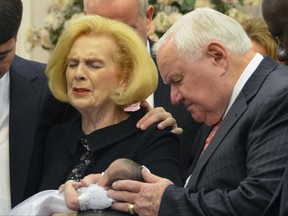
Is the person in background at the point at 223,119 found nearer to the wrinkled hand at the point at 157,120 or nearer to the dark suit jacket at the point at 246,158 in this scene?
the dark suit jacket at the point at 246,158

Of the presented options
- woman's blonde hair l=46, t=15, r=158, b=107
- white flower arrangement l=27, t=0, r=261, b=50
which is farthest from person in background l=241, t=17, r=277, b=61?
woman's blonde hair l=46, t=15, r=158, b=107

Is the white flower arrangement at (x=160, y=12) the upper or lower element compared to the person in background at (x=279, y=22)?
lower

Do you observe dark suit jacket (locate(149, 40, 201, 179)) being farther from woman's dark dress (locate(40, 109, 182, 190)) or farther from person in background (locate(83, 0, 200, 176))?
woman's dark dress (locate(40, 109, 182, 190))

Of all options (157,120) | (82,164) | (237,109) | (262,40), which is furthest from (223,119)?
(262,40)

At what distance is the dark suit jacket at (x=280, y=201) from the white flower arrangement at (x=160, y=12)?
249 cm

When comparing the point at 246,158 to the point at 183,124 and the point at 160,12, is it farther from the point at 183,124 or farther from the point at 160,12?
the point at 160,12

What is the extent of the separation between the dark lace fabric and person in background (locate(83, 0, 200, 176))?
0.59 meters

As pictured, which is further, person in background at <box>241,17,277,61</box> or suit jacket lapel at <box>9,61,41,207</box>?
person in background at <box>241,17,277,61</box>

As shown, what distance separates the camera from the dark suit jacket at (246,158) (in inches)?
116

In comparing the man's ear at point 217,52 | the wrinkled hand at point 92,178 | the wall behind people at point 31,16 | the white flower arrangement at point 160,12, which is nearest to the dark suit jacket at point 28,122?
the wrinkled hand at point 92,178

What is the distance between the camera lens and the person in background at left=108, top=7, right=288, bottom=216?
117 inches

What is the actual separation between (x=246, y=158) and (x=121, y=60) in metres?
0.80

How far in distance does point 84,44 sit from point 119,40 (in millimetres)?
145

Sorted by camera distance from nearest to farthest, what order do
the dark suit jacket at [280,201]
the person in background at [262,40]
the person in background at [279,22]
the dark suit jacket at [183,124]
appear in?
the dark suit jacket at [280,201] → the person in background at [279,22] → the dark suit jacket at [183,124] → the person in background at [262,40]
